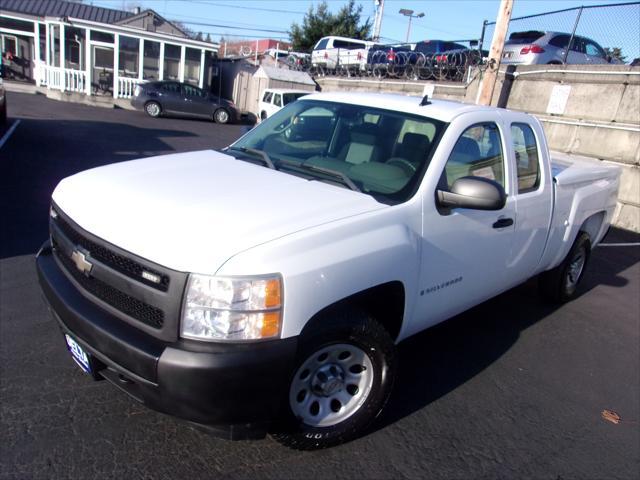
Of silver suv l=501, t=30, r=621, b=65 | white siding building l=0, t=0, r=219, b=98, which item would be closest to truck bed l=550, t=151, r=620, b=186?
silver suv l=501, t=30, r=621, b=65

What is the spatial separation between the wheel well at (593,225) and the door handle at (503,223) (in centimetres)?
198

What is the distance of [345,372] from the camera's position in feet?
9.14

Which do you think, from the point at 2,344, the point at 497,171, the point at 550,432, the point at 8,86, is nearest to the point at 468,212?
the point at 497,171

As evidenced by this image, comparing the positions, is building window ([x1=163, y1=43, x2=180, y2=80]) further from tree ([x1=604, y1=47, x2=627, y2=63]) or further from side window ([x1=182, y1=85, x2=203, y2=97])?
tree ([x1=604, y1=47, x2=627, y2=63])

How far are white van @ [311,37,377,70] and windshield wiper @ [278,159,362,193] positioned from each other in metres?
19.9

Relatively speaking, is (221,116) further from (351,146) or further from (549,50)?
(351,146)

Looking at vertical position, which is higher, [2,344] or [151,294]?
[151,294]

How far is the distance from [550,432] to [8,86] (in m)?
29.0

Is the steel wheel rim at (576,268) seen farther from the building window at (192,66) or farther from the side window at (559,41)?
the building window at (192,66)

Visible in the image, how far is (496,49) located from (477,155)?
8875mm

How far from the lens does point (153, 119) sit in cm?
2112

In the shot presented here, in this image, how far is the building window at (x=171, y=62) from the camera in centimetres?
2672

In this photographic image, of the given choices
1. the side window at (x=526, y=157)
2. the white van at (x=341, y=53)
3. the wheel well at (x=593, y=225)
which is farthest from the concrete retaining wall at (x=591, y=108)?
the white van at (x=341, y=53)

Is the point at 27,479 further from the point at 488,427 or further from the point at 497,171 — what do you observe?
the point at 497,171
